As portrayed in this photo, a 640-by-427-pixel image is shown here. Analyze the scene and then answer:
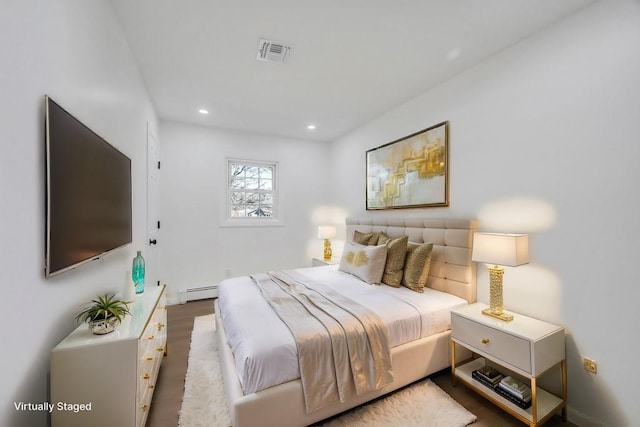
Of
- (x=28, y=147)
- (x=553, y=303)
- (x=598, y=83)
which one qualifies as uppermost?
(x=598, y=83)

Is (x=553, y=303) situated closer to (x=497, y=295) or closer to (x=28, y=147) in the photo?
(x=497, y=295)

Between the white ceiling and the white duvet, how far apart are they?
2.13m

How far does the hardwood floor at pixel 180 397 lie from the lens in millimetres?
1734

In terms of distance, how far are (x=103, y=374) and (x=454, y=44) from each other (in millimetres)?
3157

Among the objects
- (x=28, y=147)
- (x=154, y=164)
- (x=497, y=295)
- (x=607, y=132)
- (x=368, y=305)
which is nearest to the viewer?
(x=28, y=147)

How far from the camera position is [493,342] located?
1.83 m

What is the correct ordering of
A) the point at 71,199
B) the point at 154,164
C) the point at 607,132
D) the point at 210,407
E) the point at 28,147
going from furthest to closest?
the point at 154,164 → the point at 210,407 → the point at 607,132 → the point at 71,199 → the point at 28,147

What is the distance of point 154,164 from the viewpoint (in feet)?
11.0

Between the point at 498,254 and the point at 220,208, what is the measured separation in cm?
374

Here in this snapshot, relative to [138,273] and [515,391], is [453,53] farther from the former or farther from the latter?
[138,273]

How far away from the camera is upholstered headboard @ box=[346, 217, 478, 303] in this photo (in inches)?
94.0

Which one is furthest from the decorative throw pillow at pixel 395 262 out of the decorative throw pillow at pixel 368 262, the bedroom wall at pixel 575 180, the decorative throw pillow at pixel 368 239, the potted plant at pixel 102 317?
the potted plant at pixel 102 317

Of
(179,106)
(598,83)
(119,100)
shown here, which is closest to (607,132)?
(598,83)

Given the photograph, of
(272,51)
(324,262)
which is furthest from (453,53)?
(324,262)
